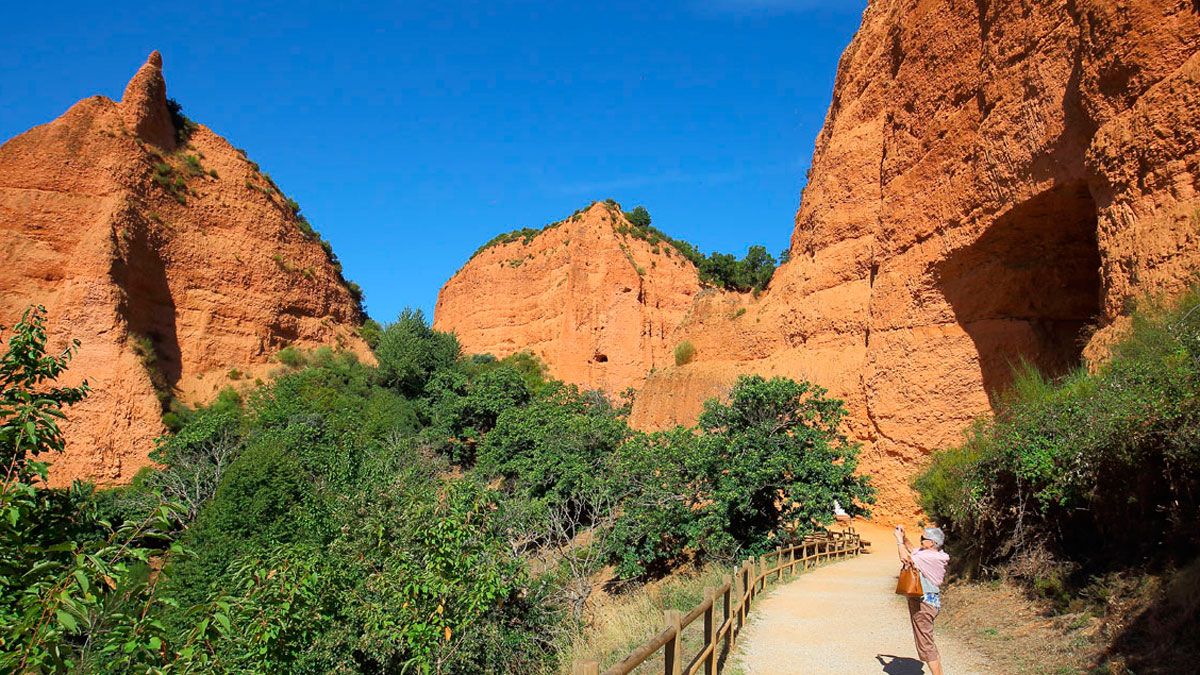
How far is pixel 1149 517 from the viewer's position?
776 centimetres

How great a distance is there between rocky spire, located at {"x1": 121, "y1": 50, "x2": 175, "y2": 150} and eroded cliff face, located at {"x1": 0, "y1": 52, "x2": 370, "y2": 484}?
7 centimetres

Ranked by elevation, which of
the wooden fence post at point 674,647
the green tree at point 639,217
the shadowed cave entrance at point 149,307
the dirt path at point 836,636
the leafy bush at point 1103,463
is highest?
the green tree at point 639,217

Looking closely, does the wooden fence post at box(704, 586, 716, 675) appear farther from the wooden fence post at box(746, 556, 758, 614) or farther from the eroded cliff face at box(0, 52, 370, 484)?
the eroded cliff face at box(0, 52, 370, 484)

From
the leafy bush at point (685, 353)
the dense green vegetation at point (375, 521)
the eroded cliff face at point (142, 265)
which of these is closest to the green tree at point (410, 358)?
the dense green vegetation at point (375, 521)

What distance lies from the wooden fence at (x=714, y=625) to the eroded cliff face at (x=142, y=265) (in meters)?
27.2

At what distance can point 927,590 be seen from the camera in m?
6.89

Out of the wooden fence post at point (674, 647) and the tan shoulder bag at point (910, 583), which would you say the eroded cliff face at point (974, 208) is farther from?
the wooden fence post at point (674, 647)

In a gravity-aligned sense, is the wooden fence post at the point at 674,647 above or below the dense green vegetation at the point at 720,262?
below

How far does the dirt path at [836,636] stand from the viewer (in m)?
7.67

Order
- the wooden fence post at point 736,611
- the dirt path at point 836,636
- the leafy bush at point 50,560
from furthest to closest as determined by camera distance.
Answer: the wooden fence post at point 736,611 → the dirt path at point 836,636 → the leafy bush at point 50,560

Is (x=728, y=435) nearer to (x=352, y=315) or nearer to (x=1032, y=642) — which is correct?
(x=1032, y=642)

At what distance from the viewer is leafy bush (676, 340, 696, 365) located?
33.2 m

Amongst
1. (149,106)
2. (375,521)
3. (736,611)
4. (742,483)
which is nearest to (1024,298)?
(742,483)

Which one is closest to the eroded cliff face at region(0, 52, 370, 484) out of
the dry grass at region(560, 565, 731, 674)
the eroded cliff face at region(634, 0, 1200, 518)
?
the eroded cliff face at region(634, 0, 1200, 518)
